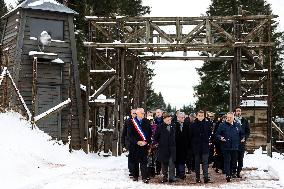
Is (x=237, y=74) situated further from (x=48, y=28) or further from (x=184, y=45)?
(x=48, y=28)

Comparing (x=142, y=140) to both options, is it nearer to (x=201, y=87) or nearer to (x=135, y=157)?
(x=135, y=157)

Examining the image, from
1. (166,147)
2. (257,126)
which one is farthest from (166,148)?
(257,126)

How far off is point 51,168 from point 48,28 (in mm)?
9809

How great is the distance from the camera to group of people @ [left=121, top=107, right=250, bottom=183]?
496 inches

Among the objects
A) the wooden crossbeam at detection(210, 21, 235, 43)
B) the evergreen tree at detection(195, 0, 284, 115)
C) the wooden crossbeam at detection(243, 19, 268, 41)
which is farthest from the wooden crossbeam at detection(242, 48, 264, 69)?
the evergreen tree at detection(195, 0, 284, 115)

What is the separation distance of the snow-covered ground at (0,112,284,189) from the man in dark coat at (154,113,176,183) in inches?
36.6

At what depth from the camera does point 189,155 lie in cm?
1367

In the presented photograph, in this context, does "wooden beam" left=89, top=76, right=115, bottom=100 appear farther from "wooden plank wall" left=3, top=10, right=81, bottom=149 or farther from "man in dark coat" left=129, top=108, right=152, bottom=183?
"man in dark coat" left=129, top=108, right=152, bottom=183

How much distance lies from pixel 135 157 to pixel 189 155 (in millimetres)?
1732

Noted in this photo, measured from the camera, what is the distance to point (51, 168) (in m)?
14.0

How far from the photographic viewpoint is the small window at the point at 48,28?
21.8 meters

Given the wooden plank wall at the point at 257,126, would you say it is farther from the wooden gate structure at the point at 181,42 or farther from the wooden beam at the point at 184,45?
the wooden beam at the point at 184,45

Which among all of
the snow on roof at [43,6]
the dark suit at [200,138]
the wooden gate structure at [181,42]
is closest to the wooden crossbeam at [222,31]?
the wooden gate structure at [181,42]

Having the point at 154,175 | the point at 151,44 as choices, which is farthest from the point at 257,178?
the point at 151,44
